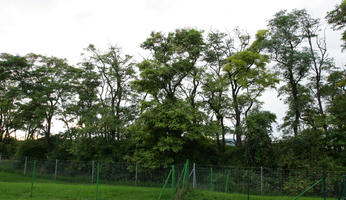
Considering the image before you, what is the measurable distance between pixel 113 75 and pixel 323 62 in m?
21.6

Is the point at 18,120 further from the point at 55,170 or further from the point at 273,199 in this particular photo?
the point at 273,199

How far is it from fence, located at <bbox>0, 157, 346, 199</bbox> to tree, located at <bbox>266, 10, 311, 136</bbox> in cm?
678

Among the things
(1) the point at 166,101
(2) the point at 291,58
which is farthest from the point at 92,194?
(2) the point at 291,58

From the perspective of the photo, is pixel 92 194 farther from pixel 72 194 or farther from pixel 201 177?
pixel 201 177

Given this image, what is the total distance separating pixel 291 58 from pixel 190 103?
33.6 ft

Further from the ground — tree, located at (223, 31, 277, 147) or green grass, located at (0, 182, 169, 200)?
tree, located at (223, 31, 277, 147)

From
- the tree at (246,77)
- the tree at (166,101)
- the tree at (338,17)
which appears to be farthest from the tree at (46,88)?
the tree at (338,17)

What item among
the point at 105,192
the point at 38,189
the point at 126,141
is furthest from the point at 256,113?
the point at 38,189

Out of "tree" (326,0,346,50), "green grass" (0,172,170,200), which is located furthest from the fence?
"tree" (326,0,346,50)

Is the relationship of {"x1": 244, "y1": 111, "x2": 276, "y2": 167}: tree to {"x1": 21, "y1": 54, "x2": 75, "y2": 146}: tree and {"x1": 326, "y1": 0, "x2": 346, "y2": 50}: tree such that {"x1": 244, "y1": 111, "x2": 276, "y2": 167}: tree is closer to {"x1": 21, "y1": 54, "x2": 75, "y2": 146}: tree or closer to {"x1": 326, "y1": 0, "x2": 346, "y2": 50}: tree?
{"x1": 326, "y1": 0, "x2": 346, "y2": 50}: tree

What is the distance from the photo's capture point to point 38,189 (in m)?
14.6

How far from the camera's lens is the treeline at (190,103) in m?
20.7

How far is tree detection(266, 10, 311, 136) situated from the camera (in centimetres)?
2305

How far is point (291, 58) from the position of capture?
23078 millimetres
